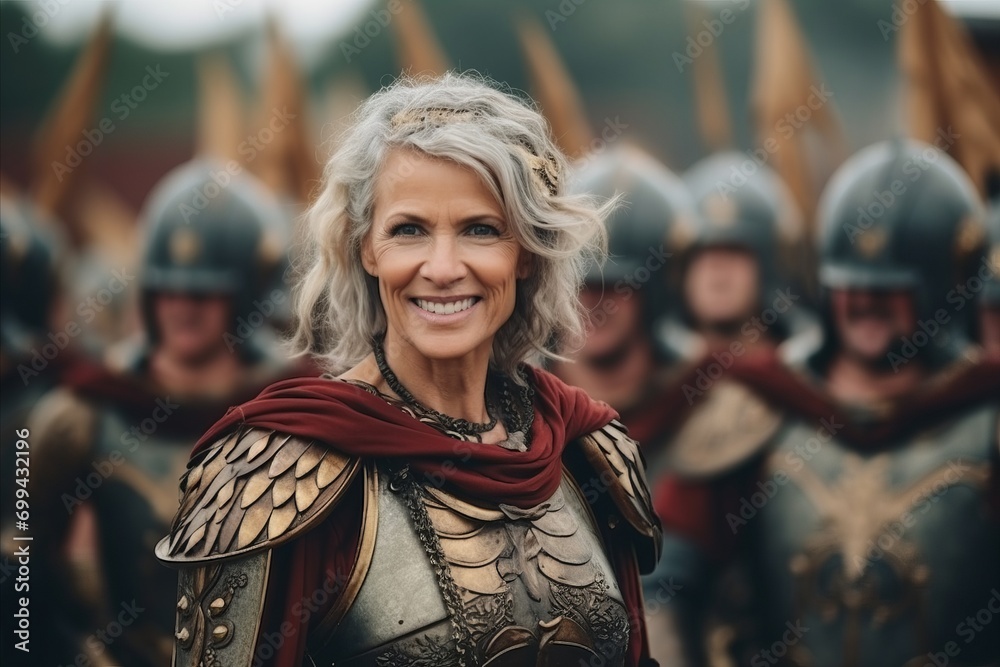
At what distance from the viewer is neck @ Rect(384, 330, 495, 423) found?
2312 mm

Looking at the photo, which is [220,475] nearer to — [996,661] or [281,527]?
[281,527]

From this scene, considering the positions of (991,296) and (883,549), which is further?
(991,296)

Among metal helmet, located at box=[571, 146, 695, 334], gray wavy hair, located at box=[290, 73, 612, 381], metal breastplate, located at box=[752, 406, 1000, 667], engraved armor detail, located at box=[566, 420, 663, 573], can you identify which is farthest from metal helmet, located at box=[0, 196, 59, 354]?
engraved armor detail, located at box=[566, 420, 663, 573]

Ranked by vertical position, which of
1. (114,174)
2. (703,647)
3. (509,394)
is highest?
(114,174)

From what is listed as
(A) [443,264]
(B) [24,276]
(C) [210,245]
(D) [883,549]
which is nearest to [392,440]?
(A) [443,264]

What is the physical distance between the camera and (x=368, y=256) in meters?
2.30

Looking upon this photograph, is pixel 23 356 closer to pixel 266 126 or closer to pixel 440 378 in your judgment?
pixel 266 126

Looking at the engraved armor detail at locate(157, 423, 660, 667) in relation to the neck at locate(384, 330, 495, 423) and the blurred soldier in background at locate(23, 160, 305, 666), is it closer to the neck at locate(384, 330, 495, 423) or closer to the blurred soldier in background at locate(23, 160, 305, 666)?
the neck at locate(384, 330, 495, 423)

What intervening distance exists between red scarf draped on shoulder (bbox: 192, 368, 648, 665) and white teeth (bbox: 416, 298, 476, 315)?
0.59ft

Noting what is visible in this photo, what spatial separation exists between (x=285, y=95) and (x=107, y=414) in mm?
2234

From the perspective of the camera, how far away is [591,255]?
8.36ft

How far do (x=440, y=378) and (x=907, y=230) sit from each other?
4.69m

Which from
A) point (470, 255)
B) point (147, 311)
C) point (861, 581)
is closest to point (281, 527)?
point (470, 255)

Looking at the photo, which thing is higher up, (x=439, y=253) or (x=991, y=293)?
(x=991, y=293)
